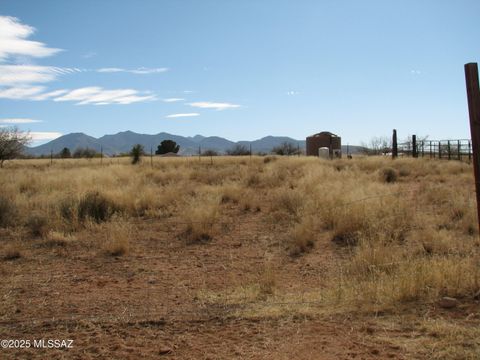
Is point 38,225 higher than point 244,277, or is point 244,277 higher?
point 38,225

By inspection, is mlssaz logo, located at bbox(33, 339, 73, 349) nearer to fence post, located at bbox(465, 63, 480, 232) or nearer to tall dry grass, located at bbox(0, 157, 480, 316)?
tall dry grass, located at bbox(0, 157, 480, 316)

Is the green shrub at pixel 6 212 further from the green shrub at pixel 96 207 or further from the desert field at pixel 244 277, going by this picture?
the green shrub at pixel 96 207

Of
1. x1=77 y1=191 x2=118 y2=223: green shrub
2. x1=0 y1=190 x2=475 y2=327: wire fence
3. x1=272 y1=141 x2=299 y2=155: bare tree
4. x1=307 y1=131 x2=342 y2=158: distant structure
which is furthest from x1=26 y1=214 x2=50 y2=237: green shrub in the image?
x1=272 y1=141 x2=299 y2=155: bare tree

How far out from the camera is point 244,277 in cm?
688

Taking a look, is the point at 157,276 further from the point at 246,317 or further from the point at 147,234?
the point at 147,234

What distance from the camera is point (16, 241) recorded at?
31.1 ft

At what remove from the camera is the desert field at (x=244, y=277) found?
4.43 m

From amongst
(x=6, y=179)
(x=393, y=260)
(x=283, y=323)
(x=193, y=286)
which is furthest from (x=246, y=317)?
(x=6, y=179)

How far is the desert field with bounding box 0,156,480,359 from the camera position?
4434mm

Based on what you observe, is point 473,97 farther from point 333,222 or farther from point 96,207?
point 96,207

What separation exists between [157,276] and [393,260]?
12.1ft

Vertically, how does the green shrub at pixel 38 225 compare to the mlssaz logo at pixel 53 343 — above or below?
above

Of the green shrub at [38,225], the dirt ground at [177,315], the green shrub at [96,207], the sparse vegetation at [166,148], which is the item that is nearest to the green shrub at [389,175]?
the green shrub at [96,207]

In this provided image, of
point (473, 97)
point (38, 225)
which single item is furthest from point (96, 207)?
point (473, 97)
